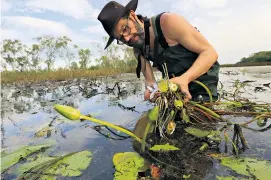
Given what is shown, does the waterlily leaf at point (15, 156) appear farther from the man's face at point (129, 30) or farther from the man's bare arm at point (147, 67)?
the man's bare arm at point (147, 67)

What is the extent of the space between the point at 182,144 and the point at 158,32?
1351mm

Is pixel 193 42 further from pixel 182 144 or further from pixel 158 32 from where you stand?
pixel 182 144

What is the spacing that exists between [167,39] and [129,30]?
53 cm

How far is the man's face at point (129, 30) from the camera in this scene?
2641 millimetres

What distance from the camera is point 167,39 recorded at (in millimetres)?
2930

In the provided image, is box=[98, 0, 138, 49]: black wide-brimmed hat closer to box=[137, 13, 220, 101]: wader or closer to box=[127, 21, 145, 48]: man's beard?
box=[127, 21, 145, 48]: man's beard

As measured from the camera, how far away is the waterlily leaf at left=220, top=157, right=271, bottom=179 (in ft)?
5.58

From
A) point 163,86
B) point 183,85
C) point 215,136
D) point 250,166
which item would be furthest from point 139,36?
point 250,166

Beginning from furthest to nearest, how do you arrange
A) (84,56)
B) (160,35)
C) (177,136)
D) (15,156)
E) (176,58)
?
1. (84,56)
2. (176,58)
3. (160,35)
4. (177,136)
5. (15,156)

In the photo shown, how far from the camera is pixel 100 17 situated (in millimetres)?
2674

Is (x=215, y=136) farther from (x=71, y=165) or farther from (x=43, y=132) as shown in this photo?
(x=43, y=132)

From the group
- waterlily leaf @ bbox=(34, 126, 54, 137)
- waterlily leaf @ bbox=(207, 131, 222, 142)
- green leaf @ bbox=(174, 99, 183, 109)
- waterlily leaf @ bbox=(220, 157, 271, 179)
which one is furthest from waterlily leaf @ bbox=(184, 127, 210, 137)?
waterlily leaf @ bbox=(34, 126, 54, 137)

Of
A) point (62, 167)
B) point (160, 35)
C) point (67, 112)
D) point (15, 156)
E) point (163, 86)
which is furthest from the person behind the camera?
point (160, 35)

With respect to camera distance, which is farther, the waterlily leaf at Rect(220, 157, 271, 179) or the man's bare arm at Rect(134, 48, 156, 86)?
the man's bare arm at Rect(134, 48, 156, 86)
